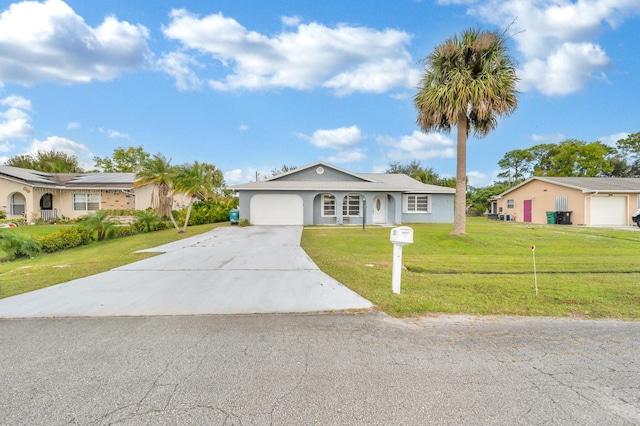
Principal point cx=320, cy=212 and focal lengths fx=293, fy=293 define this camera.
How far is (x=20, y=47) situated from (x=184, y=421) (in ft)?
65.9

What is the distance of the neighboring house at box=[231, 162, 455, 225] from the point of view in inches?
816

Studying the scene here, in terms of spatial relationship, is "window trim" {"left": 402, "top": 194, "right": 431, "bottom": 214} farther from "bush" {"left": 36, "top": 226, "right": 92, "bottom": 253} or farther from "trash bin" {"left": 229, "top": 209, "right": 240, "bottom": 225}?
"bush" {"left": 36, "top": 226, "right": 92, "bottom": 253}

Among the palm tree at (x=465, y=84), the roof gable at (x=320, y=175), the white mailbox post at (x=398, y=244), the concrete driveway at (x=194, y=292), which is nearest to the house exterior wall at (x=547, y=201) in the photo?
the palm tree at (x=465, y=84)

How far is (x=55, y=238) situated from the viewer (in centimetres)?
1209

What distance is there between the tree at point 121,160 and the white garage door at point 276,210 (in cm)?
3386

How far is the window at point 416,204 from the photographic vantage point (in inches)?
910

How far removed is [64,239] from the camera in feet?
40.9

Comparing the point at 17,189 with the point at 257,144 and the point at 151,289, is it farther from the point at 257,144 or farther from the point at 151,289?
the point at 151,289

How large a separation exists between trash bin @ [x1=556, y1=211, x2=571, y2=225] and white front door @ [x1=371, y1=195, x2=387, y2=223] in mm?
14026

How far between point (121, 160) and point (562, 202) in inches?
2168

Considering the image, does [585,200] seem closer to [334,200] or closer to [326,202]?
[334,200]

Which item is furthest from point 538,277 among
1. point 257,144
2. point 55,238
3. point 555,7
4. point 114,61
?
point 257,144

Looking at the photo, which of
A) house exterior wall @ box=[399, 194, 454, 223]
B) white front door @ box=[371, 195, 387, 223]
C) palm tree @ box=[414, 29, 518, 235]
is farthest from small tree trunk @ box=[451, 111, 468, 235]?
house exterior wall @ box=[399, 194, 454, 223]

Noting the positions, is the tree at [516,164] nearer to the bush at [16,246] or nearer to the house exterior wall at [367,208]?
the house exterior wall at [367,208]
